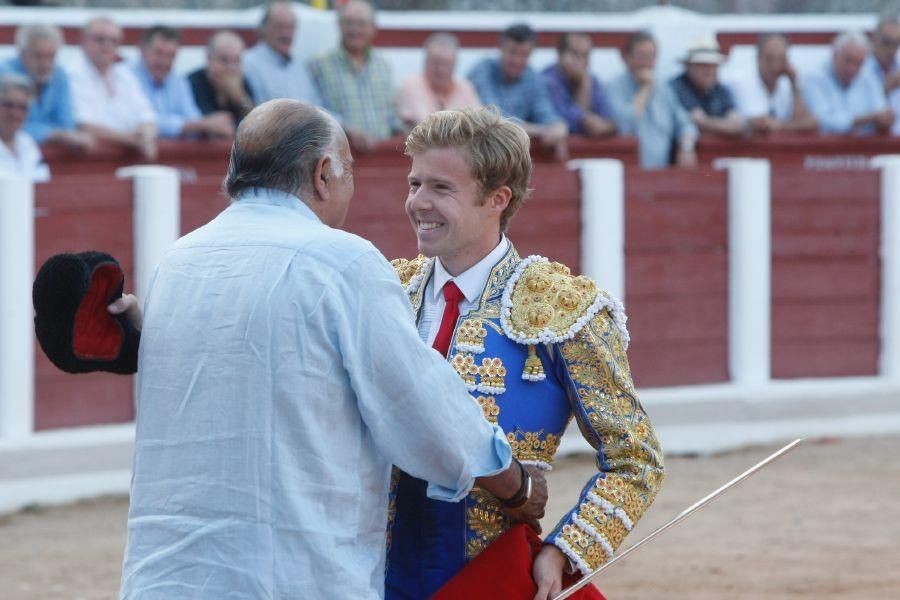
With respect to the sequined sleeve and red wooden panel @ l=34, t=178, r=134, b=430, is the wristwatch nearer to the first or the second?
the sequined sleeve

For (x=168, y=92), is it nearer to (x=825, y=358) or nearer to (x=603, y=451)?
(x=825, y=358)

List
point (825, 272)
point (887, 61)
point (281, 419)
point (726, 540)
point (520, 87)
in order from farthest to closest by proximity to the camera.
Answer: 1. point (887, 61)
2. point (825, 272)
3. point (520, 87)
4. point (726, 540)
5. point (281, 419)

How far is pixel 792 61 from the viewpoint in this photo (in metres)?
9.92

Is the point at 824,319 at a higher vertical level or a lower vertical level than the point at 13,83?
lower

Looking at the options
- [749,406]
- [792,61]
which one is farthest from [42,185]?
[792,61]

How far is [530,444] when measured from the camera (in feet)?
8.09

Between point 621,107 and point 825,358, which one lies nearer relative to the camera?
point 621,107

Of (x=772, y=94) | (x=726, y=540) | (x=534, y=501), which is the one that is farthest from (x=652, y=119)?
(x=534, y=501)

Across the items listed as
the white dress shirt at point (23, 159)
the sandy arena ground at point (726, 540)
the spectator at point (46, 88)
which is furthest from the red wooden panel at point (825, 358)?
the white dress shirt at point (23, 159)

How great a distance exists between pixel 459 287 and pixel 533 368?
184 millimetres

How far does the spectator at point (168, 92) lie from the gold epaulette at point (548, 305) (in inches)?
191

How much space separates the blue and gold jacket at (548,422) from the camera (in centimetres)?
246

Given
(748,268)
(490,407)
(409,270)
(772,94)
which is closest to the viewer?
(490,407)

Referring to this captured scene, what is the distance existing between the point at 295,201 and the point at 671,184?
6.06 m
